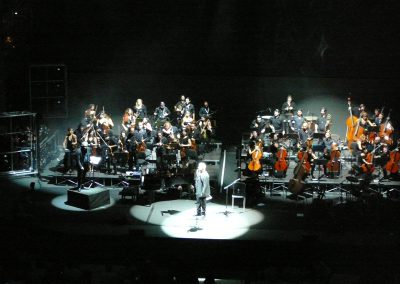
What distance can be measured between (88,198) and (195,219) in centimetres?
352

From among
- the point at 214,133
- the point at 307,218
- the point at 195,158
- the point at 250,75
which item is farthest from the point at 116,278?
the point at 250,75

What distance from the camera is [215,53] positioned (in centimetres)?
3000

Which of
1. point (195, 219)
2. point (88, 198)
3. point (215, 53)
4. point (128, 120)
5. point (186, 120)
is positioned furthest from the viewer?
point (215, 53)

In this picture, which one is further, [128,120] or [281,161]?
[128,120]

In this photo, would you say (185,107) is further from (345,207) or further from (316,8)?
(345,207)

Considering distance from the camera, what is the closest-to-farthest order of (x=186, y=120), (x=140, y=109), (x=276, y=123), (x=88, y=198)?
(x=88, y=198)
(x=276, y=123)
(x=186, y=120)
(x=140, y=109)

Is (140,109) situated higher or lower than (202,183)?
higher

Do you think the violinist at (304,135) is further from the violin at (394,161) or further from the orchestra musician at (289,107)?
A: the violin at (394,161)

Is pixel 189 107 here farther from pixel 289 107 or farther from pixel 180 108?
pixel 289 107

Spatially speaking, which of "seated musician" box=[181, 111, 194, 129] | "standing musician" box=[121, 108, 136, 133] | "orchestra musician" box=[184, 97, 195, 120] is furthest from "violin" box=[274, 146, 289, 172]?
"orchestra musician" box=[184, 97, 195, 120]

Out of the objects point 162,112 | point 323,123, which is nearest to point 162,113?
point 162,112

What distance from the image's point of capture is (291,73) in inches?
1169

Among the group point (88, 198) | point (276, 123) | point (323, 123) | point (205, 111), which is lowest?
point (88, 198)

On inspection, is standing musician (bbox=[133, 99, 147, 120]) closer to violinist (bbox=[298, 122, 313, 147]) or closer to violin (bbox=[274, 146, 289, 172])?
violinist (bbox=[298, 122, 313, 147])
